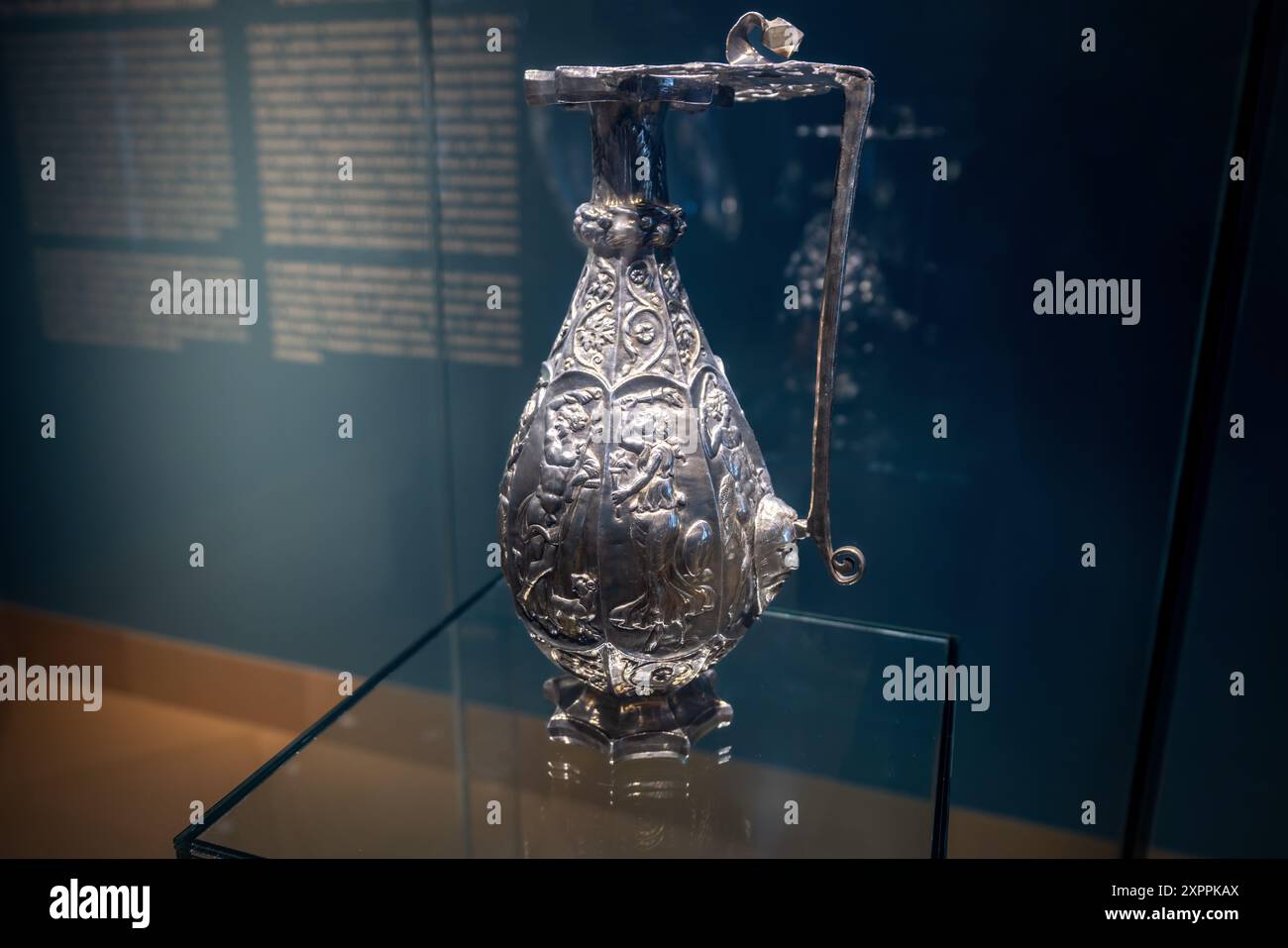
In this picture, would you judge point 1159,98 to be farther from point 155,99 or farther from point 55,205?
point 55,205

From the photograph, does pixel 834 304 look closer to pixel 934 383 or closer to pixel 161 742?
pixel 934 383

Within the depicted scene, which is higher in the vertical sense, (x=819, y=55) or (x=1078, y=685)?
(x=819, y=55)

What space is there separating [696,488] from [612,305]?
7.1 inches

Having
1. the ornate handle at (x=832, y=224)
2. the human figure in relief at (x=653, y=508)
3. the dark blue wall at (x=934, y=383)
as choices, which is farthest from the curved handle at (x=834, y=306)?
the dark blue wall at (x=934, y=383)

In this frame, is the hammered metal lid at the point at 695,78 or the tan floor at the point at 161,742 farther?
the tan floor at the point at 161,742

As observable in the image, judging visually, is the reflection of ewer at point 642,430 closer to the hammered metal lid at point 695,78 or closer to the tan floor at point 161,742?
the hammered metal lid at point 695,78

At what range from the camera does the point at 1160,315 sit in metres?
1.07

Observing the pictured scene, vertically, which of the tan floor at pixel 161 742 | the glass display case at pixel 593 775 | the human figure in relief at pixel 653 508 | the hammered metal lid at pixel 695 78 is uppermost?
the hammered metal lid at pixel 695 78

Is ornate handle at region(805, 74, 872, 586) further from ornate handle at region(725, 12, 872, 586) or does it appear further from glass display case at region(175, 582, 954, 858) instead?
glass display case at region(175, 582, 954, 858)

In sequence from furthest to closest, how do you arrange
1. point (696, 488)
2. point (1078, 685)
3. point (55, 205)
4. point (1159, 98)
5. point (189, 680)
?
point (189, 680) < point (55, 205) < point (1078, 685) < point (1159, 98) < point (696, 488)

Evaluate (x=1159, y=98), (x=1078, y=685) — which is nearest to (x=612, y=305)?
(x=1159, y=98)

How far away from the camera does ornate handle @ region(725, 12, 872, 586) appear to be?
0.84 metres

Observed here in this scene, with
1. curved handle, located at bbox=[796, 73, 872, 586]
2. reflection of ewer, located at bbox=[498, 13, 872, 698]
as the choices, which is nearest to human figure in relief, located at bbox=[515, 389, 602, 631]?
reflection of ewer, located at bbox=[498, 13, 872, 698]

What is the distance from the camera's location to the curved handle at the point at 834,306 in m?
0.84
